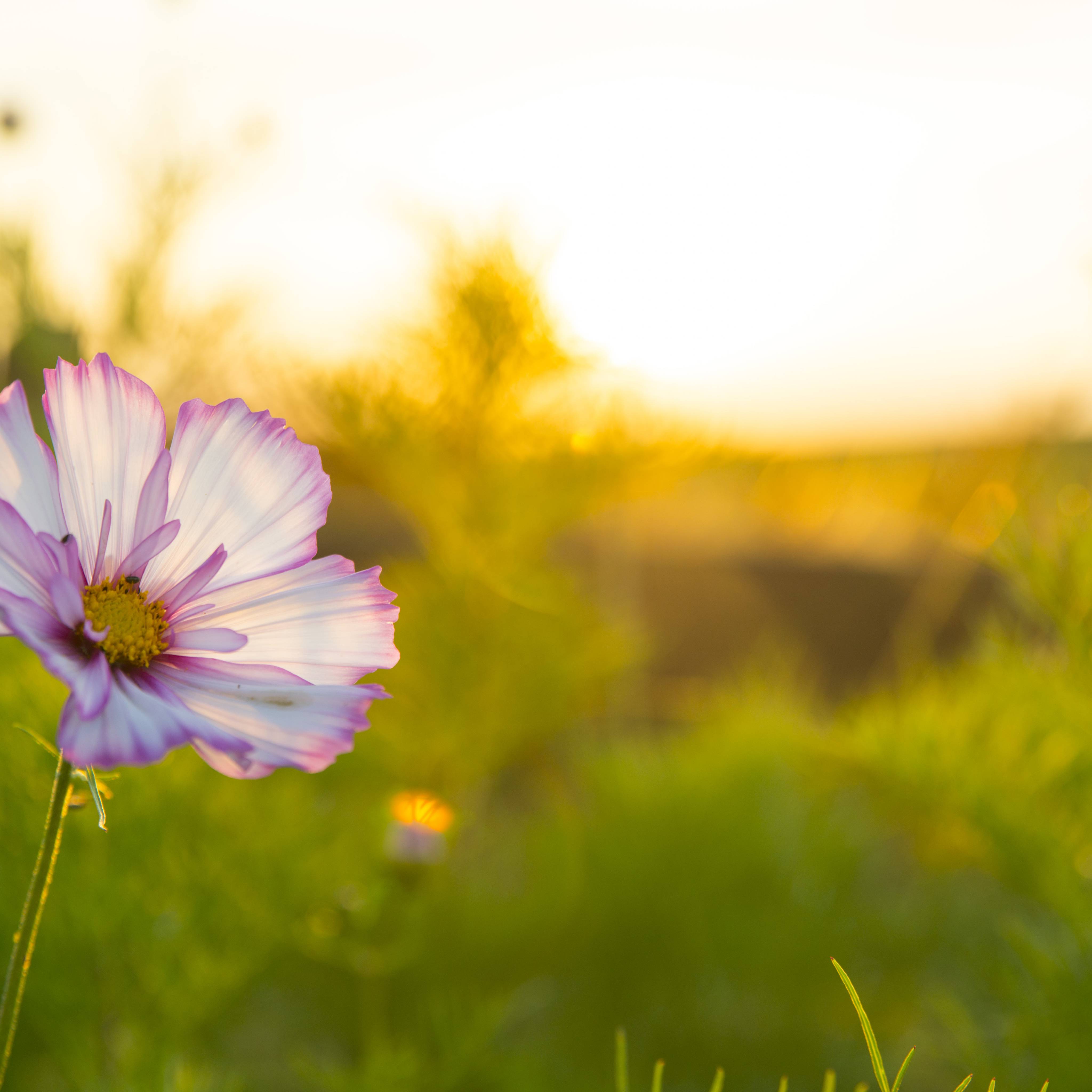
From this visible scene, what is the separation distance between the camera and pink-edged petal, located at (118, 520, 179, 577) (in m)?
0.21

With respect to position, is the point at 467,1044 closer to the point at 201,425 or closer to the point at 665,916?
the point at 665,916

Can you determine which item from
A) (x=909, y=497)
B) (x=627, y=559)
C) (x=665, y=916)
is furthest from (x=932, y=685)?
(x=909, y=497)

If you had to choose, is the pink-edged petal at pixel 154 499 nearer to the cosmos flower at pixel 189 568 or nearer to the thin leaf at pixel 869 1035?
the cosmos flower at pixel 189 568

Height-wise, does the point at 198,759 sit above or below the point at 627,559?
below

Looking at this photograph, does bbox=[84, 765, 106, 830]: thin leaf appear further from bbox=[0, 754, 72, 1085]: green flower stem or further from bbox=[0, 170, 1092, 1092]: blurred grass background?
bbox=[0, 170, 1092, 1092]: blurred grass background

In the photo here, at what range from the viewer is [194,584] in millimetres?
209

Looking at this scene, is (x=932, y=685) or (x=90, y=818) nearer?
(x=90, y=818)

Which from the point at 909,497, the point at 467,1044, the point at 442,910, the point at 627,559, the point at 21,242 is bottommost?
the point at 467,1044

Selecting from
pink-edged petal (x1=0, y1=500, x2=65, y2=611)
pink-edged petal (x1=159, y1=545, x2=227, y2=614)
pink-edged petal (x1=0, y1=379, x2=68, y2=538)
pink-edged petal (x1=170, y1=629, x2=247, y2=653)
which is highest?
pink-edged petal (x1=0, y1=379, x2=68, y2=538)

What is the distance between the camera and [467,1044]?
2.08ft

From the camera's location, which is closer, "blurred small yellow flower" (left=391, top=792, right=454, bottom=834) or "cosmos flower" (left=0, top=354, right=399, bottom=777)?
"cosmos flower" (left=0, top=354, right=399, bottom=777)

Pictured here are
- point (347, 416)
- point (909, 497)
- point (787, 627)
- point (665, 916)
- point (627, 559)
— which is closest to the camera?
point (347, 416)

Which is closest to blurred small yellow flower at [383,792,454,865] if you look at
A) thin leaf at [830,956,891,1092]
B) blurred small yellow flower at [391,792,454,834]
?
blurred small yellow flower at [391,792,454,834]

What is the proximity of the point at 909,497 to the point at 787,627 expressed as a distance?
656mm
